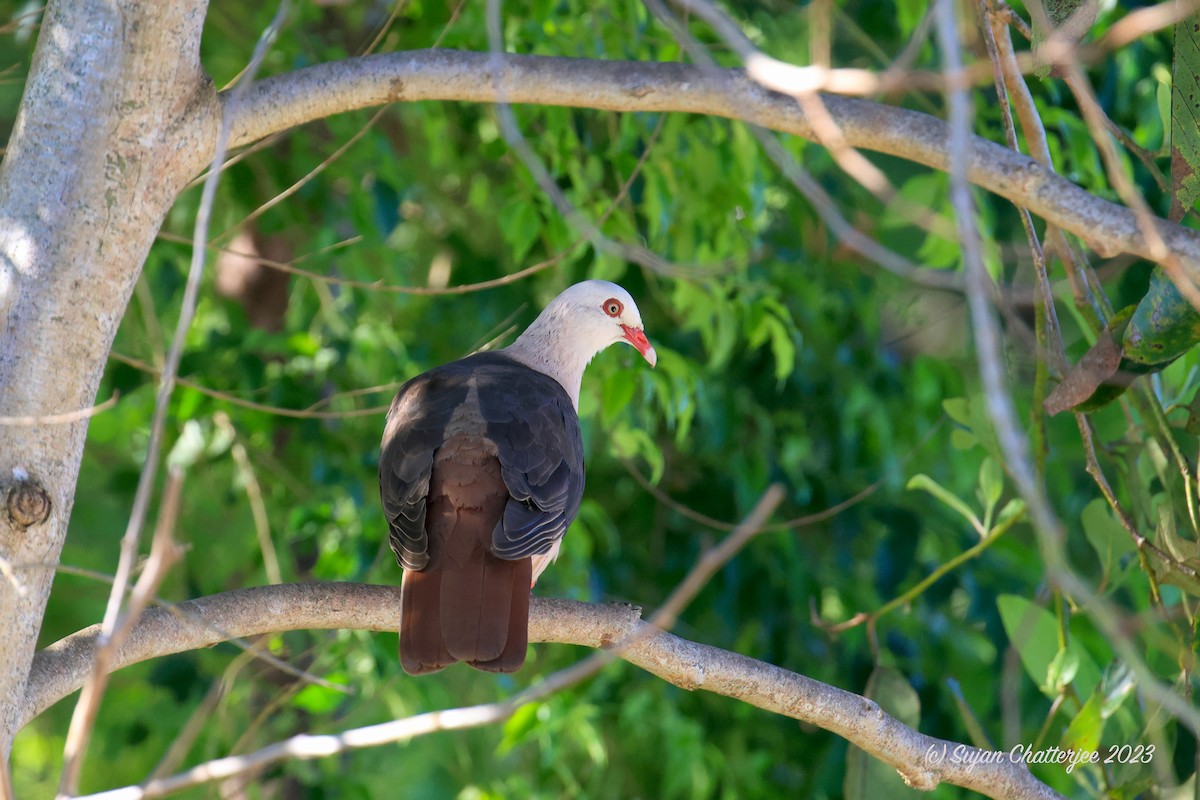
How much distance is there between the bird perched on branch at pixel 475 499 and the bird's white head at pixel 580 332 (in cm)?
33

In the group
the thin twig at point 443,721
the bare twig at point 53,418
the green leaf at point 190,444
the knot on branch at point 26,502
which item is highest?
the green leaf at point 190,444

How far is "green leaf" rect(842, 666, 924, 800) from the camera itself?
302cm

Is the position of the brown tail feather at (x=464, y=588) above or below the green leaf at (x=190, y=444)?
below

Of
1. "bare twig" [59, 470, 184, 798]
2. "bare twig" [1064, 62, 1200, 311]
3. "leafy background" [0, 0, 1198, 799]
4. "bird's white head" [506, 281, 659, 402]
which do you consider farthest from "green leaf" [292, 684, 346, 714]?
"bare twig" [1064, 62, 1200, 311]

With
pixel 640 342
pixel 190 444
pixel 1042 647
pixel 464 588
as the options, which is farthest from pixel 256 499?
pixel 1042 647

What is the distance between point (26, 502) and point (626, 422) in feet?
6.93

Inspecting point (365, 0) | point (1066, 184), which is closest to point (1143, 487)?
point (1066, 184)

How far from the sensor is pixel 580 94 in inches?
89.5

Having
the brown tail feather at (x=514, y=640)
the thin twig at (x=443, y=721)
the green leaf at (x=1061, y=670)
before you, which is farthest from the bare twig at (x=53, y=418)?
the green leaf at (x=1061, y=670)

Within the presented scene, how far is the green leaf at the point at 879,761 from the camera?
302 centimetres

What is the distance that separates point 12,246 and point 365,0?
12.2 ft

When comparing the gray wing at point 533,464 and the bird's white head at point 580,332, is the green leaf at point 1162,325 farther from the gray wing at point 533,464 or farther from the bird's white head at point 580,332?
the bird's white head at point 580,332

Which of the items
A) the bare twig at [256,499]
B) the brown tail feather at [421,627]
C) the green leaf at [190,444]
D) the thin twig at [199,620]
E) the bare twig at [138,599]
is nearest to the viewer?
the bare twig at [138,599]

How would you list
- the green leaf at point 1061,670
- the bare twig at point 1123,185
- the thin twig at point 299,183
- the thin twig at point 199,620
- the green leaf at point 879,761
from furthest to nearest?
the green leaf at point 879,761 → the green leaf at point 1061,670 → the thin twig at point 299,183 → the thin twig at point 199,620 → the bare twig at point 1123,185
